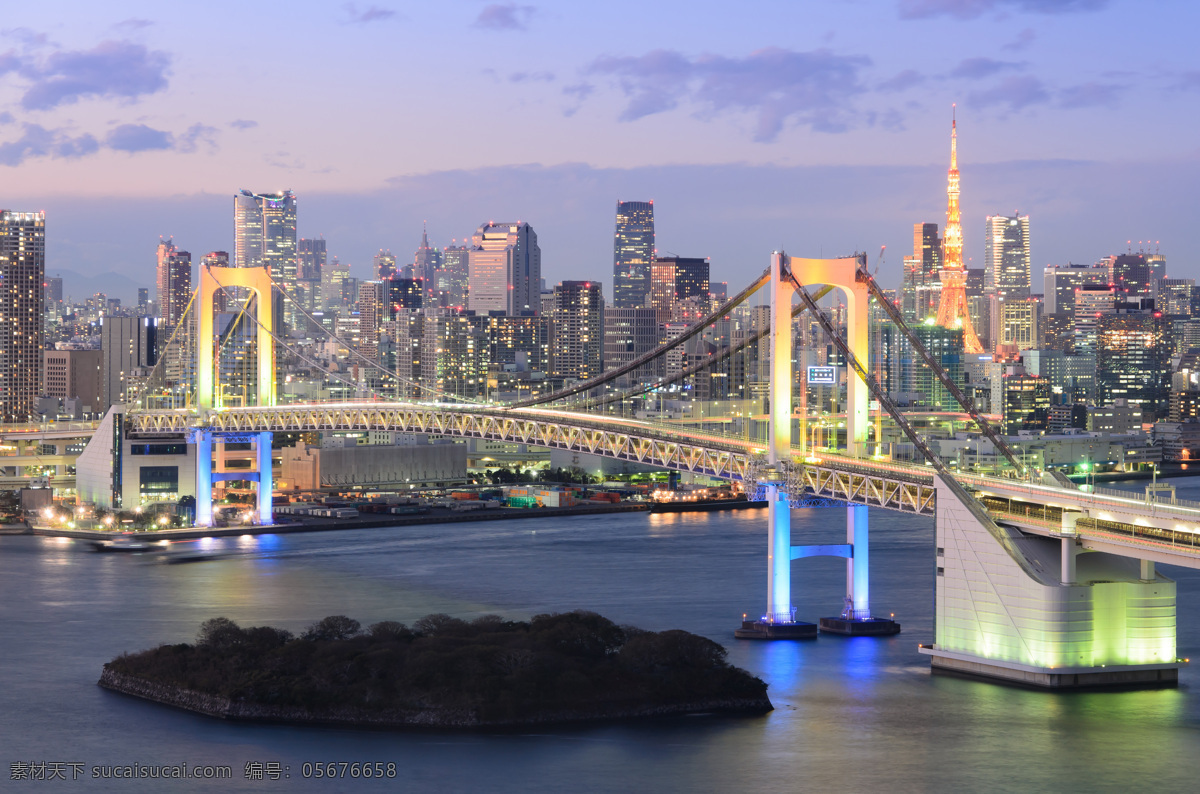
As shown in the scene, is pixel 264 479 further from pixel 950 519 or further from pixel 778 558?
pixel 950 519

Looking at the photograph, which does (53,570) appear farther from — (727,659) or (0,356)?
(0,356)

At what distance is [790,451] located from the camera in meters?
22.8

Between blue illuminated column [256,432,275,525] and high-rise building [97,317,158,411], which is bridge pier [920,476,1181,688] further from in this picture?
high-rise building [97,317,158,411]

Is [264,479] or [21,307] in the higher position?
[21,307]

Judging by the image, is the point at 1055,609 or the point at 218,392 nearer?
the point at 1055,609

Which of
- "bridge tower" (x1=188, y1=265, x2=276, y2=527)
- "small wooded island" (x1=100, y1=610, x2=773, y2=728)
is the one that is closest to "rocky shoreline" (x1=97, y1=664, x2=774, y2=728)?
"small wooded island" (x1=100, y1=610, x2=773, y2=728)

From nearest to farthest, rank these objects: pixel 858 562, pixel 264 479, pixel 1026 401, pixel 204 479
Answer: pixel 858 562 < pixel 204 479 < pixel 264 479 < pixel 1026 401

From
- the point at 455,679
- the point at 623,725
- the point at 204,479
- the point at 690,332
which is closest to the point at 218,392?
the point at 204,479

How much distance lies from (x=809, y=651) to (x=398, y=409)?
1320cm

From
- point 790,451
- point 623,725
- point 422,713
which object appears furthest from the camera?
point 790,451

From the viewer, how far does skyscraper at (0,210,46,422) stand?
8288 centimetres

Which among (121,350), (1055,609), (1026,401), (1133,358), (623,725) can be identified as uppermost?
(1133,358)

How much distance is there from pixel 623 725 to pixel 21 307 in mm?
72150

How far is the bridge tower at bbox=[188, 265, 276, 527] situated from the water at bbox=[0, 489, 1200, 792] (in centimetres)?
637
